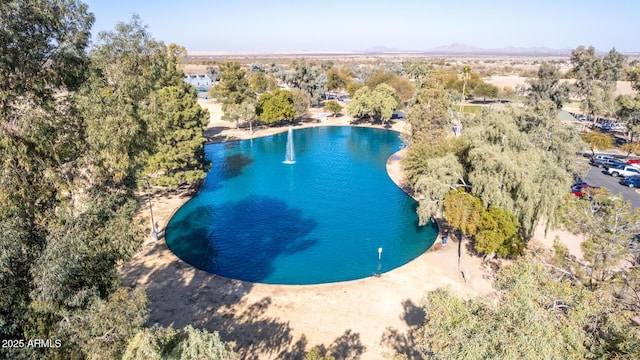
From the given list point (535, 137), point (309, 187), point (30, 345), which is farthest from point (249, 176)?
point (30, 345)

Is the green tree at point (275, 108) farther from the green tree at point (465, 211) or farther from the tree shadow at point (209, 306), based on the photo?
the green tree at point (465, 211)

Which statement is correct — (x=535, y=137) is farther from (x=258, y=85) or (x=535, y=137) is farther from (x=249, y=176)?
(x=258, y=85)

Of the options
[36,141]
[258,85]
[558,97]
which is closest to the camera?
[36,141]

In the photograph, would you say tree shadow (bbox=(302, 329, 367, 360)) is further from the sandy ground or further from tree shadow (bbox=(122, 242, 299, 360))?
tree shadow (bbox=(122, 242, 299, 360))

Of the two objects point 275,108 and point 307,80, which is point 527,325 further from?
point 307,80

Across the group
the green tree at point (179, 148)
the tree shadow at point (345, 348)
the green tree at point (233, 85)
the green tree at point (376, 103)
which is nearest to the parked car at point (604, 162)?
the green tree at point (376, 103)

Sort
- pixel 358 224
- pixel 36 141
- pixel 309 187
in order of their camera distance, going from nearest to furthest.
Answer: pixel 36 141, pixel 358 224, pixel 309 187

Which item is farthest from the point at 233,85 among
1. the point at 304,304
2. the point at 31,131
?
the point at 31,131
